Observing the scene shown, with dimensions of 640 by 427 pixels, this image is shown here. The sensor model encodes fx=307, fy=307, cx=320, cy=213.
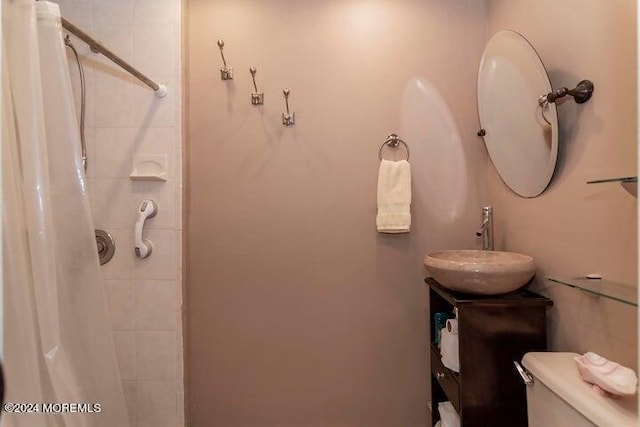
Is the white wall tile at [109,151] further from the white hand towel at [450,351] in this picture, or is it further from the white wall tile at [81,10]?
the white hand towel at [450,351]

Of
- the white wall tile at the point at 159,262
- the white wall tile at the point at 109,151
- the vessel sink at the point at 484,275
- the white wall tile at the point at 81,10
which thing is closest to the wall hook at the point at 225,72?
the white wall tile at the point at 109,151

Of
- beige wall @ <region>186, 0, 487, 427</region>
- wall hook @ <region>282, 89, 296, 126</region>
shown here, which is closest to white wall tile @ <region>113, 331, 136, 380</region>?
beige wall @ <region>186, 0, 487, 427</region>

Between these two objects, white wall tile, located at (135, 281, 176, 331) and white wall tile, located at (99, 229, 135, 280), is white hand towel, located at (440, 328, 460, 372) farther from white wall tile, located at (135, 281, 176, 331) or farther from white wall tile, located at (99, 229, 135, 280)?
white wall tile, located at (99, 229, 135, 280)

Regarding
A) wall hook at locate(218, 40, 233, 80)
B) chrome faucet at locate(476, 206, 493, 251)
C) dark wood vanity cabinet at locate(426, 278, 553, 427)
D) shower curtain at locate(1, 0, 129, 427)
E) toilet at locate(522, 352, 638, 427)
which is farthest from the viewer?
wall hook at locate(218, 40, 233, 80)

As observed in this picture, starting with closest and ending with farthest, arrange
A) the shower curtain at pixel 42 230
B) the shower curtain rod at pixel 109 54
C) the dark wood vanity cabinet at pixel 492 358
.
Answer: the shower curtain at pixel 42 230, the shower curtain rod at pixel 109 54, the dark wood vanity cabinet at pixel 492 358

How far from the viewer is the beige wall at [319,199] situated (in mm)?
1593

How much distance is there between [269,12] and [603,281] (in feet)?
5.98

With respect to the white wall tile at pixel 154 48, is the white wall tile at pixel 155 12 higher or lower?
higher

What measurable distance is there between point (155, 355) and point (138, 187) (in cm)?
82

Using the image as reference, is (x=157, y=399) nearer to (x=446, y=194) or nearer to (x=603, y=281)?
(x=446, y=194)

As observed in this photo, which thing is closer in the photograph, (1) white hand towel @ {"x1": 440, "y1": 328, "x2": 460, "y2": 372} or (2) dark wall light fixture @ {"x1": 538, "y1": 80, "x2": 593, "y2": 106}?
(2) dark wall light fixture @ {"x1": 538, "y1": 80, "x2": 593, "y2": 106}

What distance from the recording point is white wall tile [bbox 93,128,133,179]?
58.6 inches

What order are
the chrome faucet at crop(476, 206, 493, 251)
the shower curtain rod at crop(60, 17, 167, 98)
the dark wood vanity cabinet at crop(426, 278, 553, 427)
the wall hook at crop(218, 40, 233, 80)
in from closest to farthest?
the shower curtain rod at crop(60, 17, 167, 98), the dark wood vanity cabinet at crop(426, 278, 553, 427), the chrome faucet at crop(476, 206, 493, 251), the wall hook at crop(218, 40, 233, 80)

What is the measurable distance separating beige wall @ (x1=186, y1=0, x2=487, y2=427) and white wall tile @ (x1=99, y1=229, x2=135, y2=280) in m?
0.27
